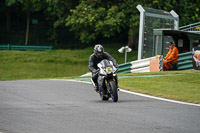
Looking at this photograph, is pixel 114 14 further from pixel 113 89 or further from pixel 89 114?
pixel 89 114

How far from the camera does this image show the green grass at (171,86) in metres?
13.5

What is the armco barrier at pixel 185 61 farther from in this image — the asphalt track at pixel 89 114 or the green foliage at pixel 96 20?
the green foliage at pixel 96 20

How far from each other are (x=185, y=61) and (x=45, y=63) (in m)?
16.2

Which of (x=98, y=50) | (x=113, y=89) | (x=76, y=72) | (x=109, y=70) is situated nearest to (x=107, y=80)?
(x=109, y=70)

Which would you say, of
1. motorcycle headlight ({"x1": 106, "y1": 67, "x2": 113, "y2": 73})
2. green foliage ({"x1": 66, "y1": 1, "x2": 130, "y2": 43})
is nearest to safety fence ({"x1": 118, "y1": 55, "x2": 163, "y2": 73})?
motorcycle headlight ({"x1": 106, "y1": 67, "x2": 113, "y2": 73})

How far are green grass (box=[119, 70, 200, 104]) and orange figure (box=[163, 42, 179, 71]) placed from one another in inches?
101

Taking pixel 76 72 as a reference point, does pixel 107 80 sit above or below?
above

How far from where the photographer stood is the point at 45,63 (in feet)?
122

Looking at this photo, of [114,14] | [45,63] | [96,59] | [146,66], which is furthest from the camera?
[45,63]

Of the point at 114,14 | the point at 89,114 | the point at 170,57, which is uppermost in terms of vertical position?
the point at 114,14

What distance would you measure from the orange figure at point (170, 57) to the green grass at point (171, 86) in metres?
2.58

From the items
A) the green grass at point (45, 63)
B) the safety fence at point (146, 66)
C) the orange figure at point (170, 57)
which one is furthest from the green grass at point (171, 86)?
the green grass at point (45, 63)

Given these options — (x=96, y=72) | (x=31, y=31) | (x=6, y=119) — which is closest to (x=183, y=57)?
(x=96, y=72)

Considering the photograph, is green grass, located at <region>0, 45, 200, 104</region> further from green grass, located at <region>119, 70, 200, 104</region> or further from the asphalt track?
the asphalt track
